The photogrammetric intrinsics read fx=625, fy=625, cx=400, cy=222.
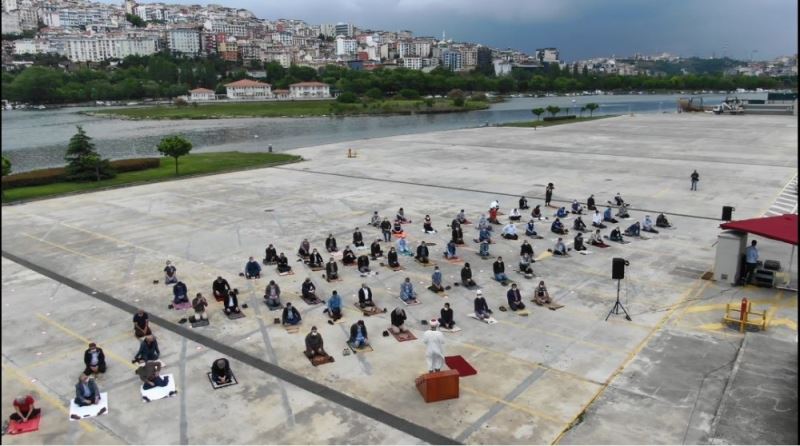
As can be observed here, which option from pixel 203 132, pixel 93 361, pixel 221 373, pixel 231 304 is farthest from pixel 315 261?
pixel 203 132

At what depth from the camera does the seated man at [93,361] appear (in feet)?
48.1

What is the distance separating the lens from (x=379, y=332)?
675 inches

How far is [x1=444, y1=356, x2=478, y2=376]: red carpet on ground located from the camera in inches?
574

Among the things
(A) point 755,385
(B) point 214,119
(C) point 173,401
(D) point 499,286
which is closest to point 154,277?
(C) point 173,401

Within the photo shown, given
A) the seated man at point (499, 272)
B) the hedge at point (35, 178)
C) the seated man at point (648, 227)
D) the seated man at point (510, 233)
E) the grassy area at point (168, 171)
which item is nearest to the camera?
the seated man at point (499, 272)

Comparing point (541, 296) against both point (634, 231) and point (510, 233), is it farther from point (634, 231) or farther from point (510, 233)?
point (634, 231)

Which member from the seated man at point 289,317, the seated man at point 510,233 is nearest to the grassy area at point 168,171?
the seated man at point 510,233

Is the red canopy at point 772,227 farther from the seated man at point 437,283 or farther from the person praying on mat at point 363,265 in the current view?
the person praying on mat at point 363,265

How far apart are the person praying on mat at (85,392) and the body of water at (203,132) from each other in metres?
55.9

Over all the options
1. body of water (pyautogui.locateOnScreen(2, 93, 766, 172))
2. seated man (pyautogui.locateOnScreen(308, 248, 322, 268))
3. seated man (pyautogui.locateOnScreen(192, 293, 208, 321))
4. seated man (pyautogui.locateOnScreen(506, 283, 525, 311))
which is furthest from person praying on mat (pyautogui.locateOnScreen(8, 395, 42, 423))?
body of water (pyautogui.locateOnScreen(2, 93, 766, 172))

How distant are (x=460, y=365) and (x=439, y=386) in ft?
5.69

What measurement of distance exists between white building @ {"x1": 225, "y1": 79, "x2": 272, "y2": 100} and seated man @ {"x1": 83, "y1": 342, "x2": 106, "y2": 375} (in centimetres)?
18165

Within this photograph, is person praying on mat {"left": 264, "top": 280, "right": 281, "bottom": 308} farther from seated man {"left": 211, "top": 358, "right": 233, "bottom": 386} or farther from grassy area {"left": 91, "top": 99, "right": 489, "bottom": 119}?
grassy area {"left": 91, "top": 99, "right": 489, "bottom": 119}

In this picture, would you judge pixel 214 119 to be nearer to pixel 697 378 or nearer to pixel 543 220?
pixel 543 220
